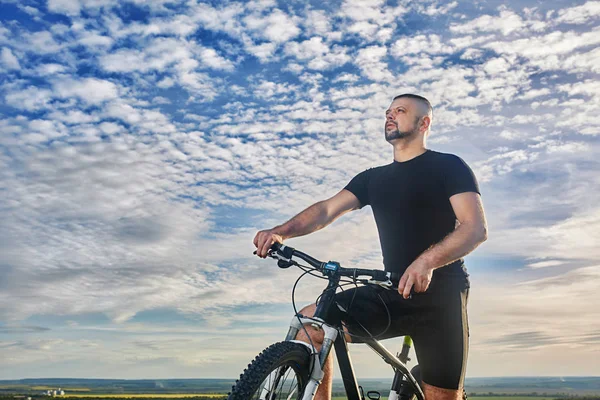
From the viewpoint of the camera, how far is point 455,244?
15.5 ft

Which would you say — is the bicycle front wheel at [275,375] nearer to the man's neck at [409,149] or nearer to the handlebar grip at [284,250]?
the handlebar grip at [284,250]

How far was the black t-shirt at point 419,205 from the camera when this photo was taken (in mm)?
5465

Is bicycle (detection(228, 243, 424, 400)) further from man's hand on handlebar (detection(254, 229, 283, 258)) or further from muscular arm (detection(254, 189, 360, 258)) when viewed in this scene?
muscular arm (detection(254, 189, 360, 258))

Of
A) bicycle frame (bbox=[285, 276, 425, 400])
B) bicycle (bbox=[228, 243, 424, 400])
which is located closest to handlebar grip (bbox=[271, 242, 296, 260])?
bicycle (bbox=[228, 243, 424, 400])

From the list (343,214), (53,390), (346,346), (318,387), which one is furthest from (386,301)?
(53,390)

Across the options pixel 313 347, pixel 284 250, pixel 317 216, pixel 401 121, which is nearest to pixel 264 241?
pixel 284 250

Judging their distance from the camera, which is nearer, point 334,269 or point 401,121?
point 334,269

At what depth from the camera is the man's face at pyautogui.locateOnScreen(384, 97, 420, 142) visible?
5.89 m

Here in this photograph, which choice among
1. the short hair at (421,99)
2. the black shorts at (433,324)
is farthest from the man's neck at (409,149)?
the black shorts at (433,324)

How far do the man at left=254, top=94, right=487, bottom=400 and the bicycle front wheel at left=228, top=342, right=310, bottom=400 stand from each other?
0.33m

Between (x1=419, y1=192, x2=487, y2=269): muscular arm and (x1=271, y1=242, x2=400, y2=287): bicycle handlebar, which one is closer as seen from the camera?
(x1=271, y1=242, x2=400, y2=287): bicycle handlebar

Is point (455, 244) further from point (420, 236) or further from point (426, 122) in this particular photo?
point (426, 122)

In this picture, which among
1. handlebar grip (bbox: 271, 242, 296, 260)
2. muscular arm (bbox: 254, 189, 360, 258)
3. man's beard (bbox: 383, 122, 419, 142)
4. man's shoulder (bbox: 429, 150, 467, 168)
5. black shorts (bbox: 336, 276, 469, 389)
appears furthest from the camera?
man's beard (bbox: 383, 122, 419, 142)

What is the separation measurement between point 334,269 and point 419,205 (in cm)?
154
